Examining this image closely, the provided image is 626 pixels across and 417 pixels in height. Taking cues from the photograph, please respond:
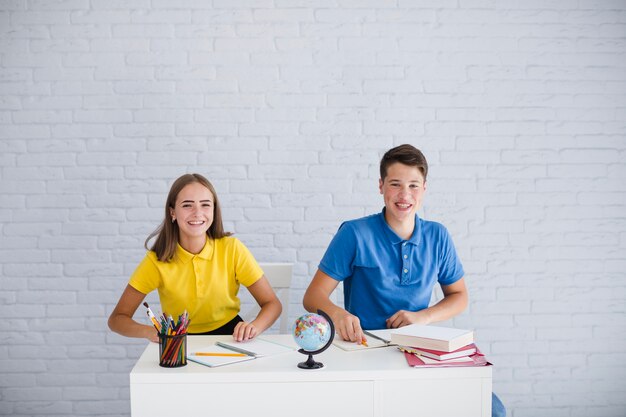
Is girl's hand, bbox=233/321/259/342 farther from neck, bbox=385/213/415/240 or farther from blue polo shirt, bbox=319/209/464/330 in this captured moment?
neck, bbox=385/213/415/240

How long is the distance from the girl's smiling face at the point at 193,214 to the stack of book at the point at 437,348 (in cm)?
89

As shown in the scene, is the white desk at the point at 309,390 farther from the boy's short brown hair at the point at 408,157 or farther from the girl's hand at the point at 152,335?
the boy's short brown hair at the point at 408,157

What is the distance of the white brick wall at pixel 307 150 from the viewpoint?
3008 mm

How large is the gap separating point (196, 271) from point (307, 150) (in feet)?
3.41

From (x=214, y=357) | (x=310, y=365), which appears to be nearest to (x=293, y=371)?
(x=310, y=365)

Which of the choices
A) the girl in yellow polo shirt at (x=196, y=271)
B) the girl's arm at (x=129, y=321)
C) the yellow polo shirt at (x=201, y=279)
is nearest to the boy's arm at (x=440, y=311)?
the girl in yellow polo shirt at (x=196, y=271)

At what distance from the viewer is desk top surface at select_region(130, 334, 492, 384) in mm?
1588

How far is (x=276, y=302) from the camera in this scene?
231 centimetres

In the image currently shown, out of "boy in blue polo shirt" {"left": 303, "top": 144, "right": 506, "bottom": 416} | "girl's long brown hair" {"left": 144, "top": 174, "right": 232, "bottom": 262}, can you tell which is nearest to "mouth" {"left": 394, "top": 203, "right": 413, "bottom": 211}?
"boy in blue polo shirt" {"left": 303, "top": 144, "right": 506, "bottom": 416}

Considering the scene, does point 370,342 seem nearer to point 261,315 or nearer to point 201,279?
point 261,315

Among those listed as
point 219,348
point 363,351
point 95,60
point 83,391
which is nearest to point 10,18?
point 95,60

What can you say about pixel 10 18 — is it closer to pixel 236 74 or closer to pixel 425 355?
pixel 236 74

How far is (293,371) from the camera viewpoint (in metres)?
1.61

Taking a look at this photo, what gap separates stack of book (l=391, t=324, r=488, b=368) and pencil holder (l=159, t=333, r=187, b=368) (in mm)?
605
